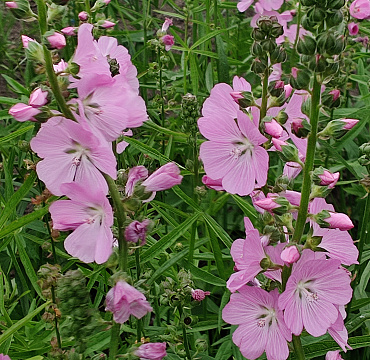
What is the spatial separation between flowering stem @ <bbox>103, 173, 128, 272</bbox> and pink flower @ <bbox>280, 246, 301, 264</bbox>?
356 mm

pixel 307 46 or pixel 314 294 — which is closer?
pixel 307 46

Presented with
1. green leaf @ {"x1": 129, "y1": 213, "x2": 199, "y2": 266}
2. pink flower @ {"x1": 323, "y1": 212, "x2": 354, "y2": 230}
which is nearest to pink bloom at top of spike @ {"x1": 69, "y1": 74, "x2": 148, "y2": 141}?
pink flower @ {"x1": 323, "y1": 212, "x2": 354, "y2": 230}

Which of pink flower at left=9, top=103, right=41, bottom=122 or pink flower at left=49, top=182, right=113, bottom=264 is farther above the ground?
pink flower at left=9, top=103, right=41, bottom=122

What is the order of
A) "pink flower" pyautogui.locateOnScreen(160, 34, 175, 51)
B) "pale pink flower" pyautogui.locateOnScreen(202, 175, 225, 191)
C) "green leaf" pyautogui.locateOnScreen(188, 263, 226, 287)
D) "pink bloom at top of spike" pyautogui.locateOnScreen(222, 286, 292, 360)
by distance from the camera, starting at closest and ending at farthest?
"pink bloom at top of spike" pyautogui.locateOnScreen(222, 286, 292, 360) < "pale pink flower" pyautogui.locateOnScreen(202, 175, 225, 191) < "green leaf" pyautogui.locateOnScreen(188, 263, 226, 287) < "pink flower" pyautogui.locateOnScreen(160, 34, 175, 51)

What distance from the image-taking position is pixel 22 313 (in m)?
2.65

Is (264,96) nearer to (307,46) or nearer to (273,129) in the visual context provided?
(273,129)

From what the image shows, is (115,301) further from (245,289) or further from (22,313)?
(22,313)

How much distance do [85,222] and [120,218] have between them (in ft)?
0.28

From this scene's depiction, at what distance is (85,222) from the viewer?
4.55 feet

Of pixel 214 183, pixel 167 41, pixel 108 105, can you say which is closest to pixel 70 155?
pixel 108 105

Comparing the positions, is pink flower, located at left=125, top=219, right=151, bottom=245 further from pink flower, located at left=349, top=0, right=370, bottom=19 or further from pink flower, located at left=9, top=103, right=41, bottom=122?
pink flower, located at left=349, top=0, right=370, bottom=19

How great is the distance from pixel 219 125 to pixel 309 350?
749mm

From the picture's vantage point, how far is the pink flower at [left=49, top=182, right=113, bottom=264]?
1.32 metres

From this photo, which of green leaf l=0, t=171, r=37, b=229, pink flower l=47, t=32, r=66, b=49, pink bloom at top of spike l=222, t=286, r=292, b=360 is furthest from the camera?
green leaf l=0, t=171, r=37, b=229
